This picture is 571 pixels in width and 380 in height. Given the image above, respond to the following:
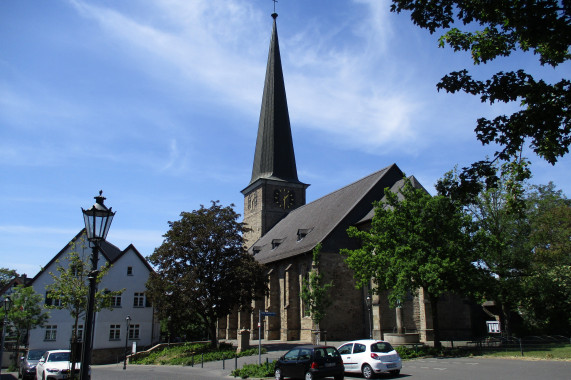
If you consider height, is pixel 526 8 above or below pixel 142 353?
above

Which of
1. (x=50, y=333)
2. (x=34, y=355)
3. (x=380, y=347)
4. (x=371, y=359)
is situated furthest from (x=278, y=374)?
(x=50, y=333)

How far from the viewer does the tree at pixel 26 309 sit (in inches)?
1233

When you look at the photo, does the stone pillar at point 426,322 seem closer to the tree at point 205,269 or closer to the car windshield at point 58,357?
the tree at point 205,269

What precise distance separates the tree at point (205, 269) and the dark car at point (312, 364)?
13204 millimetres

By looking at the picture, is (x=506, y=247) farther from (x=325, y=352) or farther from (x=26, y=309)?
(x=26, y=309)

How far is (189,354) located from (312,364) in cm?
1617

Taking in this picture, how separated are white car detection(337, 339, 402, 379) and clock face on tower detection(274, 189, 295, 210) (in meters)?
37.8

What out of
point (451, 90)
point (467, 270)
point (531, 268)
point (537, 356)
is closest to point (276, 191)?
point (531, 268)

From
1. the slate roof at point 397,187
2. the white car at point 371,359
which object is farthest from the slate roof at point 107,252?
the white car at point 371,359

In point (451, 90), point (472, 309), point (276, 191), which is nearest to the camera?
point (451, 90)

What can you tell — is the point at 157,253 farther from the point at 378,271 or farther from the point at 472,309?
the point at 472,309

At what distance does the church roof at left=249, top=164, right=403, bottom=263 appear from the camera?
3341 cm

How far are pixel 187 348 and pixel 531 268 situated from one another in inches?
967

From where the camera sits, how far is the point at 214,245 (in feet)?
97.3
